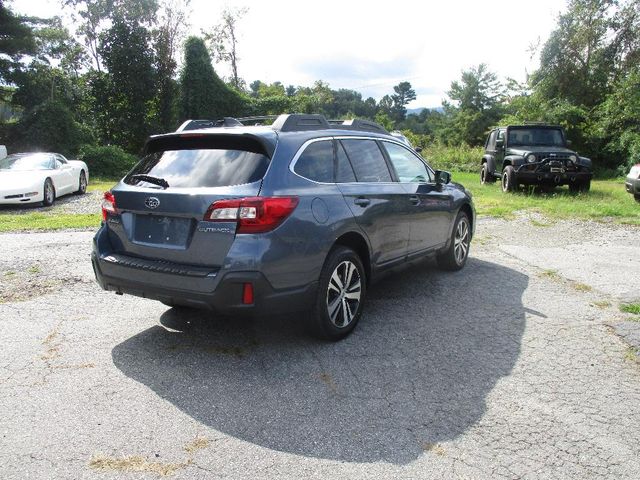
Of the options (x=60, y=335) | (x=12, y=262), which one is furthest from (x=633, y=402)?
(x=12, y=262)

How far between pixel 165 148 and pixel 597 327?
13.1 feet

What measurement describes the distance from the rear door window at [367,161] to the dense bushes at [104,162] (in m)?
22.0

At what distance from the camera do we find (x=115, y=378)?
368cm

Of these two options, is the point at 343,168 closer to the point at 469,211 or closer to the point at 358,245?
the point at 358,245

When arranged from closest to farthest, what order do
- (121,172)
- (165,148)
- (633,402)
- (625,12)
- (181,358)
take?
(633,402) < (181,358) < (165,148) < (121,172) < (625,12)

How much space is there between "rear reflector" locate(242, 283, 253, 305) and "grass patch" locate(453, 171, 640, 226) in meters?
8.64

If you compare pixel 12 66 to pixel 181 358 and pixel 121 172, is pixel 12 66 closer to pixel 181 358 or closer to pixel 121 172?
pixel 121 172

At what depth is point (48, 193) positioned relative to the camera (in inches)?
531

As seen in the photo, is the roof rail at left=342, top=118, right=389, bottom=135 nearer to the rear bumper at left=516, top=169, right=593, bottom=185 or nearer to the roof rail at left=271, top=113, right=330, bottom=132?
the roof rail at left=271, top=113, right=330, bottom=132

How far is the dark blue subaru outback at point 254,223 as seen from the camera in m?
3.66

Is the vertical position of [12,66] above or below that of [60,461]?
above

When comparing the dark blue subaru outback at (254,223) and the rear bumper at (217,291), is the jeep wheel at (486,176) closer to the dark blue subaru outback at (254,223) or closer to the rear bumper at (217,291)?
the dark blue subaru outback at (254,223)

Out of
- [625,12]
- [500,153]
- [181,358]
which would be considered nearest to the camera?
[181,358]

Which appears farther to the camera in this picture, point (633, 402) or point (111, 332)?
point (111, 332)
